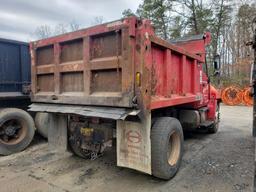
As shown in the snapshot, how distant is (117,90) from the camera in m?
3.36

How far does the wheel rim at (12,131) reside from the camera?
5380mm

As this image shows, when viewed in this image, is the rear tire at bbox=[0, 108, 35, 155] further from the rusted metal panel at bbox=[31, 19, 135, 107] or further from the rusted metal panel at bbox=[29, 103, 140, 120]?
the rusted metal panel at bbox=[29, 103, 140, 120]

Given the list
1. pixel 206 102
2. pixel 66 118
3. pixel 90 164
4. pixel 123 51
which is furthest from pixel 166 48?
pixel 206 102

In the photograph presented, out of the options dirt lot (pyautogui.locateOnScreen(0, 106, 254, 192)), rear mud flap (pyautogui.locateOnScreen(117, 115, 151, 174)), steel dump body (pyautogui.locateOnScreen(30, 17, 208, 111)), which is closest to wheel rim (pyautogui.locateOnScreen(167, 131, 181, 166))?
dirt lot (pyautogui.locateOnScreen(0, 106, 254, 192))

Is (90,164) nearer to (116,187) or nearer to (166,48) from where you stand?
(116,187)

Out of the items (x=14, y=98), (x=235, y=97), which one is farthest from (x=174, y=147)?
(x=235, y=97)

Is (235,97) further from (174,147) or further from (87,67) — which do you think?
(87,67)

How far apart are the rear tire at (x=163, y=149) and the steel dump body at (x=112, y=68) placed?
308mm

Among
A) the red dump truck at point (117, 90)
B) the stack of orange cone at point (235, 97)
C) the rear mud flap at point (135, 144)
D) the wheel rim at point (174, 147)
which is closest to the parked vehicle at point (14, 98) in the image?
the red dump truck at point (117, 90)

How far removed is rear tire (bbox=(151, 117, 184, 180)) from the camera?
11.5 feet

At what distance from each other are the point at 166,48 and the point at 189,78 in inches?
Answer: 53.8

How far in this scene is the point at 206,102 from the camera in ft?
20.8

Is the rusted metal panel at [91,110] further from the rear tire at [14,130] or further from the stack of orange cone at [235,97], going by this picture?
the stack of orange cone at [235,97]

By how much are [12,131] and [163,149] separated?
3.65 meters
